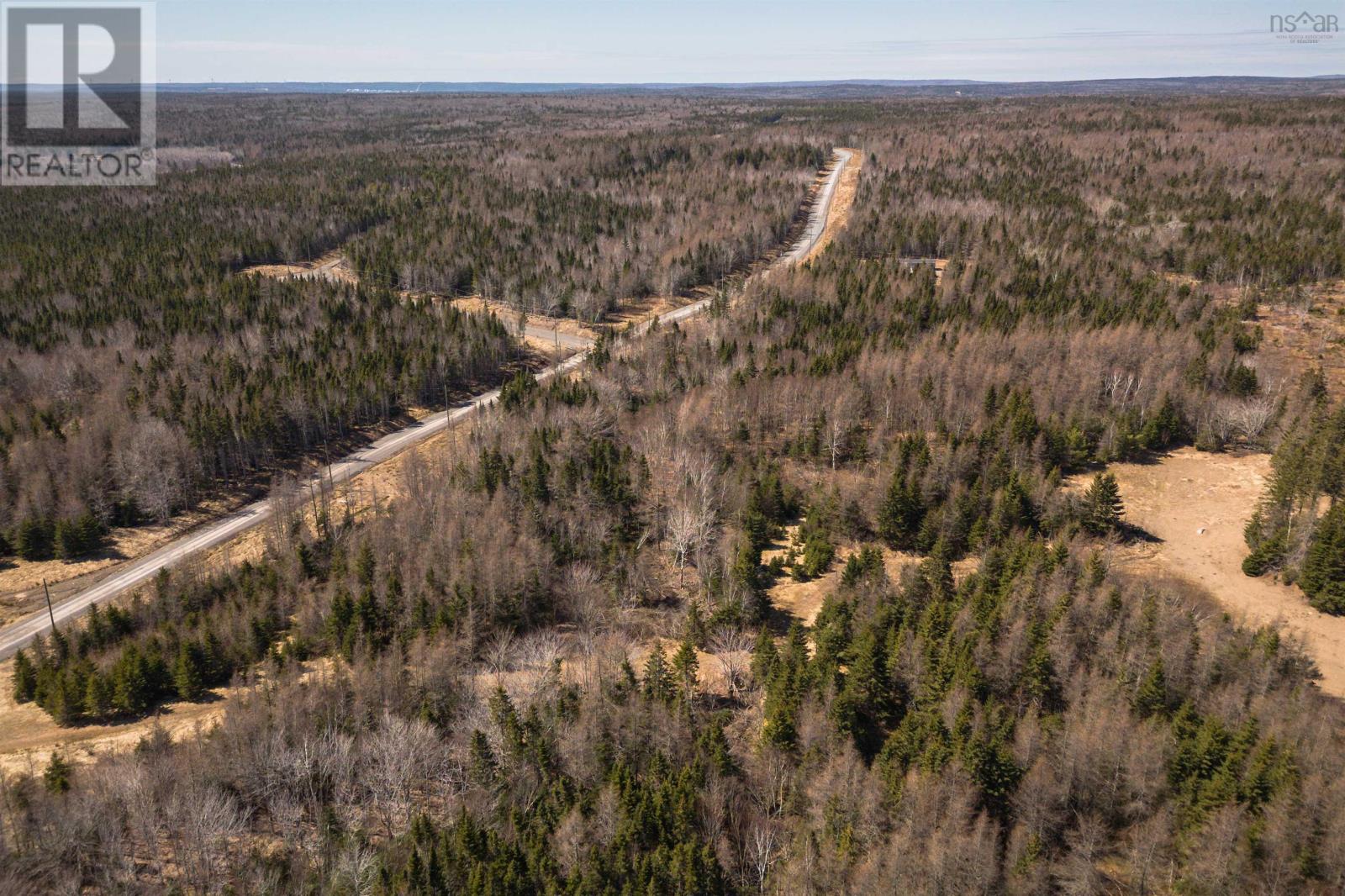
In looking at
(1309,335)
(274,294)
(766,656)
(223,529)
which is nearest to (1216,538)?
(766,656)

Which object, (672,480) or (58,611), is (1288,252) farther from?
(58,611)

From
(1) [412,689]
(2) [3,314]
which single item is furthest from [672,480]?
(2) [3,314]

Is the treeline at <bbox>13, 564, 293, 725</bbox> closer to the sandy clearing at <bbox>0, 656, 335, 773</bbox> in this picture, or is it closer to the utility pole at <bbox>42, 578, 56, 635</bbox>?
the sandy clearing at <bbox>0, 656, 335, 773</bbox>

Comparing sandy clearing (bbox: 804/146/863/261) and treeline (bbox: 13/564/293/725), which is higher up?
sandy clearing (bbox: 804/146/863/261)

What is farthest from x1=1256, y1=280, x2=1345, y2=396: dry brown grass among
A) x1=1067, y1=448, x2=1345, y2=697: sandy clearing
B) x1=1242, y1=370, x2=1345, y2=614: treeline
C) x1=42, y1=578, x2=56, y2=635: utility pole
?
x1=42, y1=578, x2=56, y2=635: utility pole

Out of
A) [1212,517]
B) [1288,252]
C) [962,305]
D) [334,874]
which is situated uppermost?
[1288,252]

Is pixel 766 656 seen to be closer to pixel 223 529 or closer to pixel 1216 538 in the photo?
pixel 1216 538
